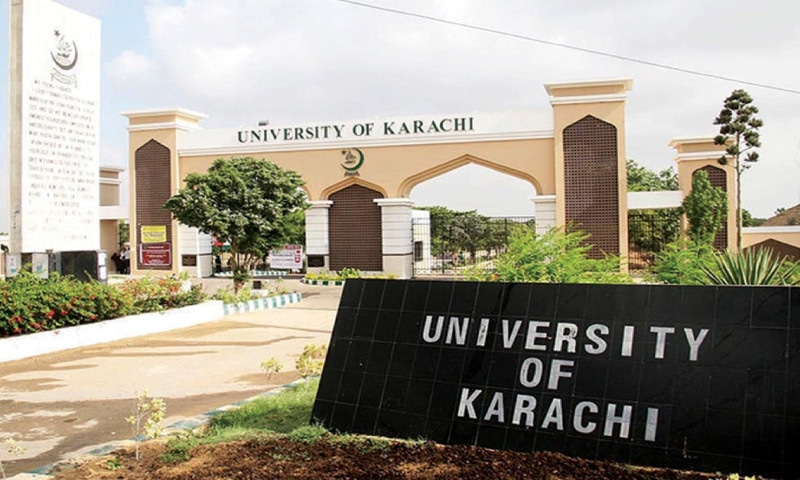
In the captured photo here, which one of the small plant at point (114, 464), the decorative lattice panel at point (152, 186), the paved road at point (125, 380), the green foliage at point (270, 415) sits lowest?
the paved road at point (125, 380)

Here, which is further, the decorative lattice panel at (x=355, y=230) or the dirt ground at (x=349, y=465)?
the decorative lattice panel at (x=355, y=230)

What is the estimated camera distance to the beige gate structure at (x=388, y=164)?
20656 mm

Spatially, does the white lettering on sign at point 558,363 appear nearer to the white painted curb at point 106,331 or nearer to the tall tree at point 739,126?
the white painted curb at point 106,331

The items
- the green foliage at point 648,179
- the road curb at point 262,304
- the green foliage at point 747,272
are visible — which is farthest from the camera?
the green foliage at point 648,179

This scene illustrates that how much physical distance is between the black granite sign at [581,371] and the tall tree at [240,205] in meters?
10.9

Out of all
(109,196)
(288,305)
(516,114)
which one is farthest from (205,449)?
(109,196)

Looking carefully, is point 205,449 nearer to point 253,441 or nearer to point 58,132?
point 253,441

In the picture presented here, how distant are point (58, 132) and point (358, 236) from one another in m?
12.7

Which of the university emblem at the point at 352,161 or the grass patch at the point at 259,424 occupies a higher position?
the university emblem at the point at 352,161

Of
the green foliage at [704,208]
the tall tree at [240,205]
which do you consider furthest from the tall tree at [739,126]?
the tall tree at [240,205]

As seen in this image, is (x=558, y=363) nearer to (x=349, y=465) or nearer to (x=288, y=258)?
(x=349, y=465)

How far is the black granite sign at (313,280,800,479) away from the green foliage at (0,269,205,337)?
18.0 feet

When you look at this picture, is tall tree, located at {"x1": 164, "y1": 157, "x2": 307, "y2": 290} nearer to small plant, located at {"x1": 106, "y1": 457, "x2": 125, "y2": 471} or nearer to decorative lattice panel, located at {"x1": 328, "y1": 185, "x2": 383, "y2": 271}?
decorative lattice panel, located at {"x1": 328, "y1": 185, "x2": 383, "y2": 271}

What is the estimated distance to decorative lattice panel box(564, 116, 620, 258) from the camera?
20609mm
